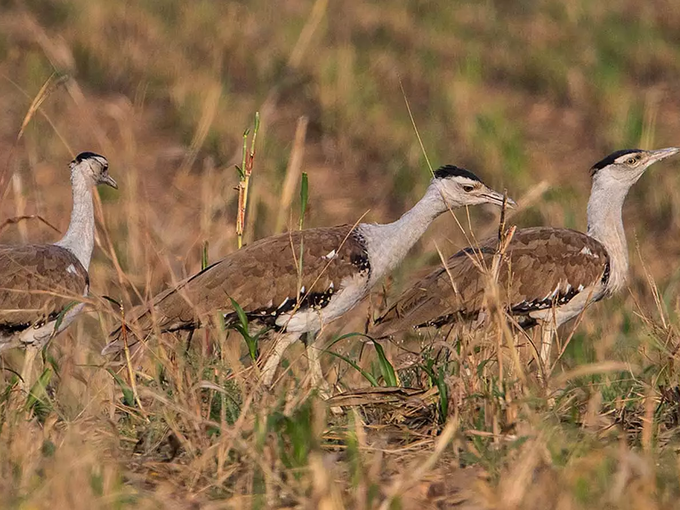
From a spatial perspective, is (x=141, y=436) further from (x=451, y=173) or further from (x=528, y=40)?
(x=528, y=40)

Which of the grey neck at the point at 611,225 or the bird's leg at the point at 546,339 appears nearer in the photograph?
the bird's leg at the point at 546,339

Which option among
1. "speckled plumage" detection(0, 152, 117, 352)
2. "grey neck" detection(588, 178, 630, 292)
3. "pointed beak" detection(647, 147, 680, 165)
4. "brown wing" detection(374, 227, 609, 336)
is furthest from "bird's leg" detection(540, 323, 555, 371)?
"speckled plumage" detection(0, 152, 117, 352)

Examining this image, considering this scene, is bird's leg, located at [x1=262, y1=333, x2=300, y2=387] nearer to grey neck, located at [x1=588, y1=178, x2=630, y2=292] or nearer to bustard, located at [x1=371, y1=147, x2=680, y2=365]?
bustard, located at [x1=371, y1=147, x2=680, y2=365]

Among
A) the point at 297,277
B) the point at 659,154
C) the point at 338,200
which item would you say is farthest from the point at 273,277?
the point at 338,200

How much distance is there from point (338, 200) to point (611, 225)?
15.0 feet

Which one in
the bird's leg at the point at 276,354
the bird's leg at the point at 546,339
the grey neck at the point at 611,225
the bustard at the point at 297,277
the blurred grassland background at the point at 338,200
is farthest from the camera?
the grey neck at the point at 611,225

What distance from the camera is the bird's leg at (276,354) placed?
481 cm

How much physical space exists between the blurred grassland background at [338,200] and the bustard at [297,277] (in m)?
0.24

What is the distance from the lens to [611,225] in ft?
20.7

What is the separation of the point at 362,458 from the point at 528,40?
33.9 feet

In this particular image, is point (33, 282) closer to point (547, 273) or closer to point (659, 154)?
point (547, 273)

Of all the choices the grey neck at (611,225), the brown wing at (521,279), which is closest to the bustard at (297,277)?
the brown wing at (521,279)

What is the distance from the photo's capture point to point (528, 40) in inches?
528

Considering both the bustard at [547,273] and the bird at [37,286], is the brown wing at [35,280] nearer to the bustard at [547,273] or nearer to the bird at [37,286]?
the bird at [37,286]
